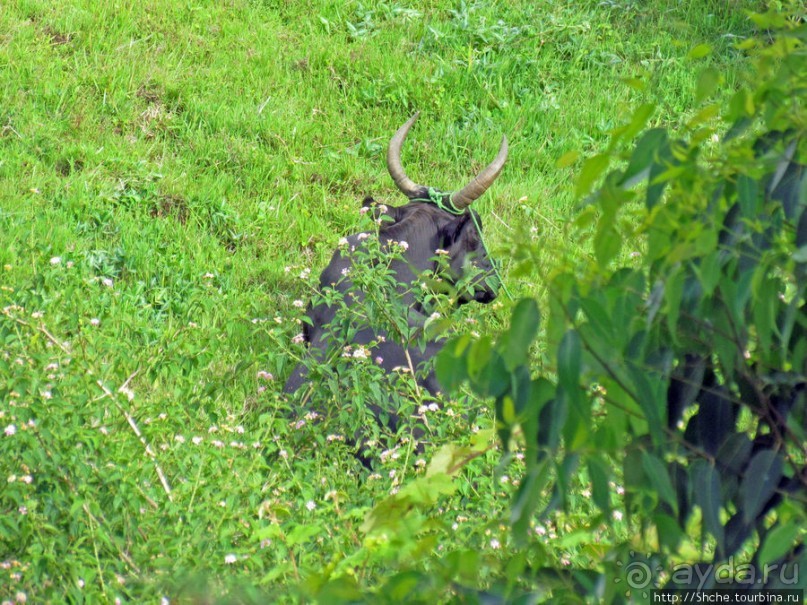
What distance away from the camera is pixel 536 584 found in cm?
169

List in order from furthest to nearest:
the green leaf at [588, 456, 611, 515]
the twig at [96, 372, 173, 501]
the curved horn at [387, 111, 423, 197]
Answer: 1. the curved horn at [387, 111, 423, 197]
2. the twig at [96, 372, 173, 501]
3. the green leaf at [588, 456, 611, 515]

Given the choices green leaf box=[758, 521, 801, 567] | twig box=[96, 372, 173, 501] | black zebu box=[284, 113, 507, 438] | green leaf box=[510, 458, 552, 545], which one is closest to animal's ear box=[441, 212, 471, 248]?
black zebu box=[284, 113, 507, 438]

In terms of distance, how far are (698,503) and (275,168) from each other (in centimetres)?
664

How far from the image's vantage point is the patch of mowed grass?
124 inches

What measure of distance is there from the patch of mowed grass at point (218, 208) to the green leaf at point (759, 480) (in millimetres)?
1038

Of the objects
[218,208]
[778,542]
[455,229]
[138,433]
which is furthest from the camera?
[218,208]

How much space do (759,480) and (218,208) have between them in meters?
6.22

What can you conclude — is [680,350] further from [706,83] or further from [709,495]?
[706,83]

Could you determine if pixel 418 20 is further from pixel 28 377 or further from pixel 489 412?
pixel 28 377

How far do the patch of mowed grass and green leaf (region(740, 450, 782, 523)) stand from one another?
3.41 ft

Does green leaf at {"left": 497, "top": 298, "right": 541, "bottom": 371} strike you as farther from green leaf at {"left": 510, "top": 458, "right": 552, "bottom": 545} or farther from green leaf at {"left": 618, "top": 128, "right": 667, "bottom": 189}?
green leaf at {"left": 618, "top": 128, "right": 667, "bottom": 189}

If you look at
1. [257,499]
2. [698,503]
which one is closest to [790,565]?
[698,503]

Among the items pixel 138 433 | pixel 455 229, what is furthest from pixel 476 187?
pixel 138 433

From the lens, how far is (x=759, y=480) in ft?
4.98
